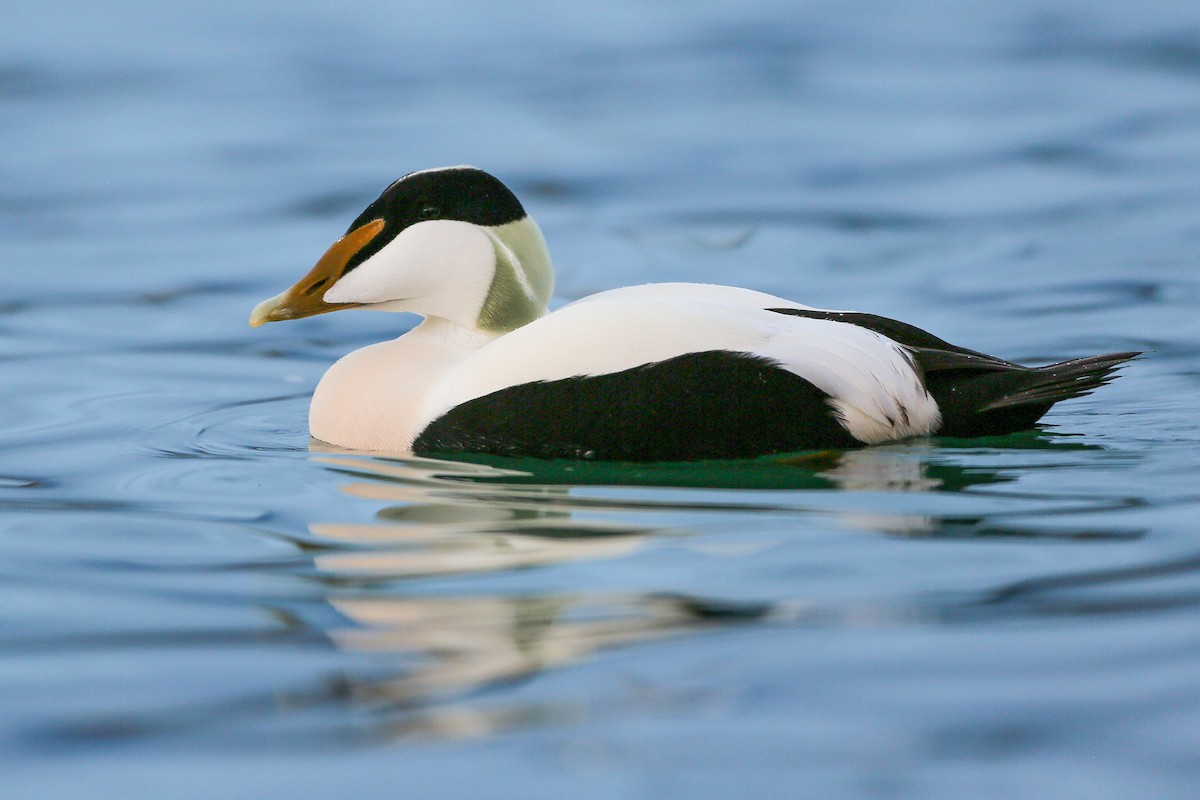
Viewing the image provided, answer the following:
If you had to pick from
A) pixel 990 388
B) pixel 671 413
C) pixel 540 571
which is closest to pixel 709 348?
pixel 671 413

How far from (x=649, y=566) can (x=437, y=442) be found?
99 centimetres

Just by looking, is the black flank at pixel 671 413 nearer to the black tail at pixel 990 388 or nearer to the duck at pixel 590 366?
the duck at pixel 590 366

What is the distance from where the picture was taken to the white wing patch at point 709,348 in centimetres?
378

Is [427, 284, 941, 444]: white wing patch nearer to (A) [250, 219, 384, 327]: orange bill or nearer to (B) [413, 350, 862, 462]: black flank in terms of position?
(B) [413, 350, 862, 462]: black flank

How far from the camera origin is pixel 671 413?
3.79 meters

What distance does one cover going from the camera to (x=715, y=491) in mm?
3684

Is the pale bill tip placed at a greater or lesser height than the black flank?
greater

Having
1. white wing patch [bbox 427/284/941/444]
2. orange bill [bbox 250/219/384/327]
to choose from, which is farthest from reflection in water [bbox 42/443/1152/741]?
orange bill [bbox 250/219/384/327]

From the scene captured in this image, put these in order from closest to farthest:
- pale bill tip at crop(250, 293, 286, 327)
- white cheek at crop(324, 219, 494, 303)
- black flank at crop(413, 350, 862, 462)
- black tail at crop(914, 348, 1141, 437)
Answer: black flank at crop(413, 350, 862, 462) < black tail at crop(914, 348, 1141, 437) < white cheek at crop(324, 219, 494, 303) < pale bill tip at crop(250, 293, 286, 327)

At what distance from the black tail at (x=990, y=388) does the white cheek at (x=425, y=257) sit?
1.03 m

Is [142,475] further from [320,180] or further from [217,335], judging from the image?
[320,180]

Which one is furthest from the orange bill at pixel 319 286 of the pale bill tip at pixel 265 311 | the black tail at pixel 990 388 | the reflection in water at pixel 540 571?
the black tail at pixel 990 388

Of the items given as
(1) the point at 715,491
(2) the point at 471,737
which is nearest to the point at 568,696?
(2) the point at 471,737

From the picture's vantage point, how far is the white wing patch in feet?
12.4
